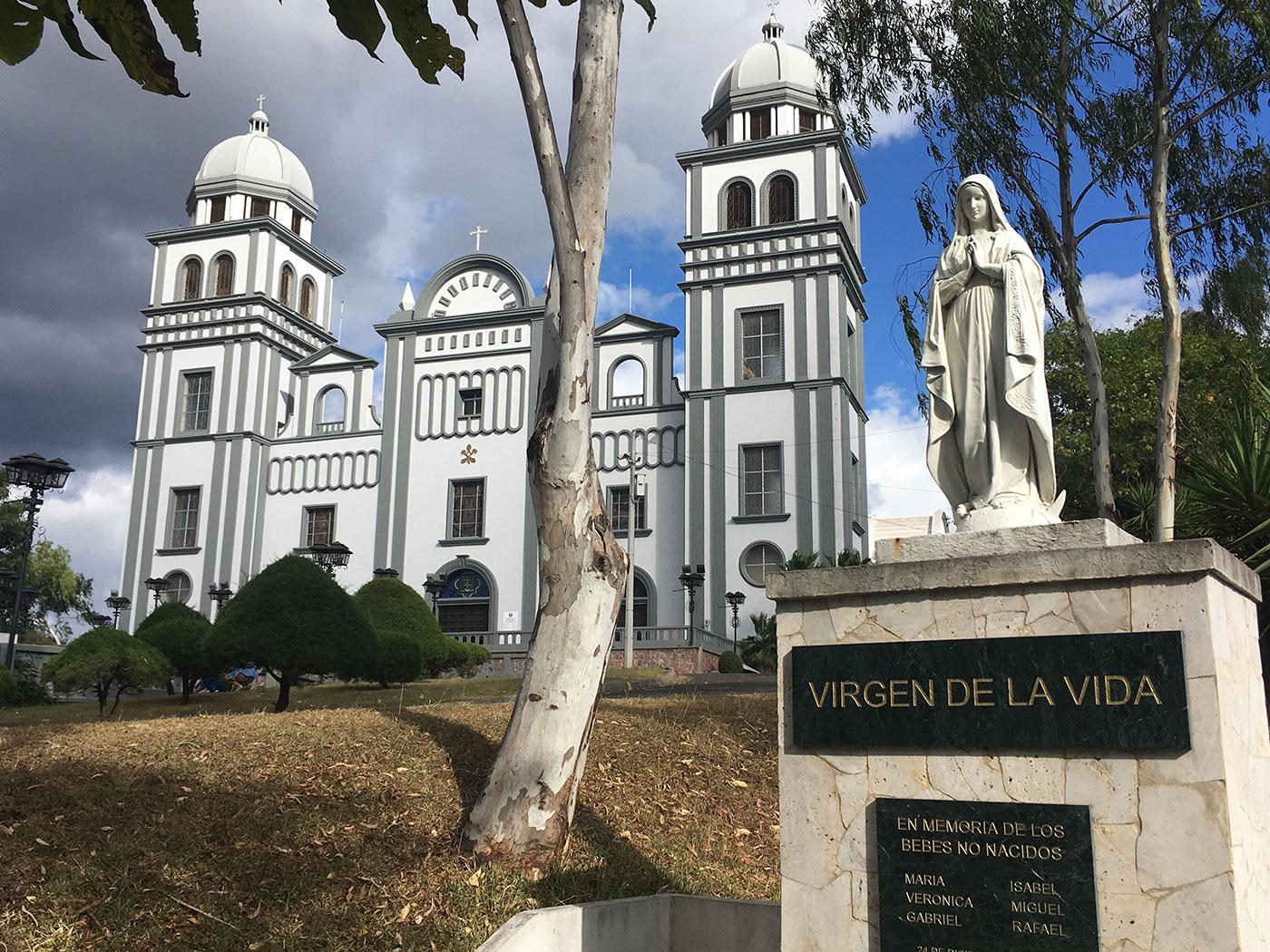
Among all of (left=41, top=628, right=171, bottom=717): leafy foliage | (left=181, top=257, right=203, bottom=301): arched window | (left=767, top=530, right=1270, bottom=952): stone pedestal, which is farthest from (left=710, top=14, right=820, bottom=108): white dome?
(left=767, top=530, right=1270, bottom=952): stone pedestal

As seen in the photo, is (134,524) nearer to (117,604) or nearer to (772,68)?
(117,604)

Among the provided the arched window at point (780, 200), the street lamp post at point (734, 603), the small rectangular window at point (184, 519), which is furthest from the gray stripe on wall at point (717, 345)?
the small rectangular window at point (184, 519)

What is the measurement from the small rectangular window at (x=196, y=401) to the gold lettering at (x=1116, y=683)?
39357 millimetres

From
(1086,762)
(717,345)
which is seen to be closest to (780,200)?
(717,345)

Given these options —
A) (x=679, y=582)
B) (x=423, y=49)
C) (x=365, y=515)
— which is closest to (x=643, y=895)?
(x=423, y=49)

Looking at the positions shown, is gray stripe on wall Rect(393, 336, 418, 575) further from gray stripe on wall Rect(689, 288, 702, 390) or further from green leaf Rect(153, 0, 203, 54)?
green leaf Rect(153, 0, 203, 54)

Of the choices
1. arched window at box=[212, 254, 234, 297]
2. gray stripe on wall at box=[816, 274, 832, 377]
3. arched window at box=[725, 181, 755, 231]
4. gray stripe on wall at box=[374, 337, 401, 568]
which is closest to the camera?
gray stripe on wall at box=[816, 274, 832, 377]

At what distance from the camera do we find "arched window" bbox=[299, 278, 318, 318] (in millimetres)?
43812

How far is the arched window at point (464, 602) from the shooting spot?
118 ft

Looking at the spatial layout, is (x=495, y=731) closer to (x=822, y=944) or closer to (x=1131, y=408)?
(x=822, y=944)

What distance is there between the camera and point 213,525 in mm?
38500

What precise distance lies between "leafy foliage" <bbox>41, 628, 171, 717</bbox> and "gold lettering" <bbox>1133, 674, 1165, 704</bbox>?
14.7 metres

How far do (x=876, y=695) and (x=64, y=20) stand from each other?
13.0 feet

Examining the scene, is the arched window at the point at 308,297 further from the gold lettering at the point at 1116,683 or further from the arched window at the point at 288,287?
the gold lettering at the point at 1116,683
